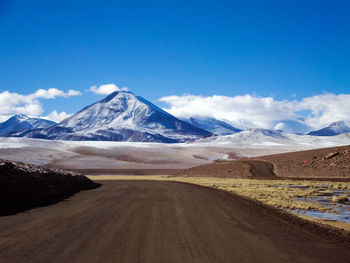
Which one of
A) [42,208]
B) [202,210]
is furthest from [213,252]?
[42,208]

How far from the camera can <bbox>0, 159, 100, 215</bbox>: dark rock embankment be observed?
17.6m

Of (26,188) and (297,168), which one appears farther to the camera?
(297,168)

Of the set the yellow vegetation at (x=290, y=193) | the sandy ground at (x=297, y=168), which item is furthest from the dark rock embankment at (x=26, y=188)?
the sandy ground at (x=297, y=168)

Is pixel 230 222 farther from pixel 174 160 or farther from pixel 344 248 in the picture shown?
pixel 174 160

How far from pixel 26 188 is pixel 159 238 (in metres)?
14.1

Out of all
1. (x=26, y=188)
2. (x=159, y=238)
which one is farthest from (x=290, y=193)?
(x=159, y=238)

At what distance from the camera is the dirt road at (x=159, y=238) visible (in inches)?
315

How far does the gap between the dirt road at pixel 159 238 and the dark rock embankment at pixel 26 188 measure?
3570 millimetres

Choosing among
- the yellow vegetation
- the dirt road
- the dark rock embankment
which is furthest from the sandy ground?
the dirt road

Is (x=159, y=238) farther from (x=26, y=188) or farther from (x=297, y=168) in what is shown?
(x=297, y=168)

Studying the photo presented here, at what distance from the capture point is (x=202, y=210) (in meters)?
16.0

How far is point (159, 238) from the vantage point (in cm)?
978

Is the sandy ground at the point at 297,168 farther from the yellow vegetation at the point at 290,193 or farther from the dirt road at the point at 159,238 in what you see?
the dirt road at the point at 159,238

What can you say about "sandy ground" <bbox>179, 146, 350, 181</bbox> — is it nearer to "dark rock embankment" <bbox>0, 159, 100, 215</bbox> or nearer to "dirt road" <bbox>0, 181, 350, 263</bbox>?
"dark rock embankment" <bbox>0, 159, 100, 215</bbox>
